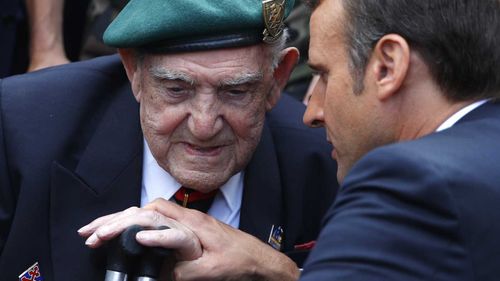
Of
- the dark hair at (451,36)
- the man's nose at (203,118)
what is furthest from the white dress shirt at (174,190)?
the dark hair at (451,36)

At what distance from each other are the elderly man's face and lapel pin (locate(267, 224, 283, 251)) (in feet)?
0.78

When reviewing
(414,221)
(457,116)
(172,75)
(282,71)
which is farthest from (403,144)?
(282,71)

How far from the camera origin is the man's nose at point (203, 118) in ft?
9.46

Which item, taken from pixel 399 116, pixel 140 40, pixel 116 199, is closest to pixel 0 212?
pixel 116 199

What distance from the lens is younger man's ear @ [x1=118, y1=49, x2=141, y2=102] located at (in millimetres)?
2994

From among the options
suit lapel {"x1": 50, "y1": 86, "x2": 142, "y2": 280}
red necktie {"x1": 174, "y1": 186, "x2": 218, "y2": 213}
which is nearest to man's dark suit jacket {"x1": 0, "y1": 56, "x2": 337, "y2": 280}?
suit lapel {"x1": 50, "y1": 86, "x2": 142, "y2": 280}

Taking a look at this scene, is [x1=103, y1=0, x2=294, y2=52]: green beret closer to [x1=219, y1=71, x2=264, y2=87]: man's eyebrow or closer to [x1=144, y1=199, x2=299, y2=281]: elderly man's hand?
[x1=219, y1=71, x2=264, y2=87]: man's eyebrow

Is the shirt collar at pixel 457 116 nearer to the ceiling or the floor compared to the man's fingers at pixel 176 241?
nearer to the ceiling

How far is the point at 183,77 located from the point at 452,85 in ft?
2.89

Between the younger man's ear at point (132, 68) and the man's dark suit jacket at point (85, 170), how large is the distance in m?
0.15

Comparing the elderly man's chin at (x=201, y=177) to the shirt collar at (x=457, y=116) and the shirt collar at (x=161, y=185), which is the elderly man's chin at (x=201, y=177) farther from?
the shirt collar at (x=457, y=116)

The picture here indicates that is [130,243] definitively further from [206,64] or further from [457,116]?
[457,116]

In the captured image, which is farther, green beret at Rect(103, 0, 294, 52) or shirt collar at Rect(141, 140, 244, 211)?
shirt collar at Rect(141, 140, 244, 211)

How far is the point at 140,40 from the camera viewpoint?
2.86 meters
